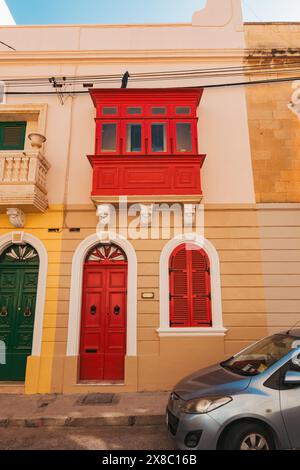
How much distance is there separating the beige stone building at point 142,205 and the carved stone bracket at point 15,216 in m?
0.03

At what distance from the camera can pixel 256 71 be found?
8758 mm

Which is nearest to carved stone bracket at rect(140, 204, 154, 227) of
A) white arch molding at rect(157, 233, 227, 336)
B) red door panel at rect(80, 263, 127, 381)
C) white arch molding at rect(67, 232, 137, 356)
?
white arch molding at rect(67, 232, 137, 356)

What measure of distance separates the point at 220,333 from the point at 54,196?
5531mm

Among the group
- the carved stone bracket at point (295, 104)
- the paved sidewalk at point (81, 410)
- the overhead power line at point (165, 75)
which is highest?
the overhead power line at point (165, 75)

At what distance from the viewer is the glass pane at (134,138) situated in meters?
7.96

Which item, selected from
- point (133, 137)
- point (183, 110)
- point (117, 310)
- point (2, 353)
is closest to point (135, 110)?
point (133, 137)

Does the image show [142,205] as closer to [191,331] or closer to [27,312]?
[191,331]

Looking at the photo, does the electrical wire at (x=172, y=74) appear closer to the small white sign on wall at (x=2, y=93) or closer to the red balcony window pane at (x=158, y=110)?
the small white sign on wall at (x=2, y=93)

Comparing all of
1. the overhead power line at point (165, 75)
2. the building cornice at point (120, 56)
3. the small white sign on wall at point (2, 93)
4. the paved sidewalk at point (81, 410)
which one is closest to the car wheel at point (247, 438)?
the paved sidewalk at point (81, 410)

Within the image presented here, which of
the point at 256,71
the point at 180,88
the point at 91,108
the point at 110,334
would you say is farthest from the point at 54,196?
the point at 256,71

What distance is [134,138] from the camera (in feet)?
26.4

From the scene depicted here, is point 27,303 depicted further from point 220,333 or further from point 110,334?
point 220,333

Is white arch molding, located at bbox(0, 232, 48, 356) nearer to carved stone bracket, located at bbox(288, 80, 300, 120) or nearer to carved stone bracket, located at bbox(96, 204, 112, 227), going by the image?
carved stone bracket, located at bbox(96, 204, 112, 227)

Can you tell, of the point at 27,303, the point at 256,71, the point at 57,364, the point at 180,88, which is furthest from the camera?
the point at 256,71
